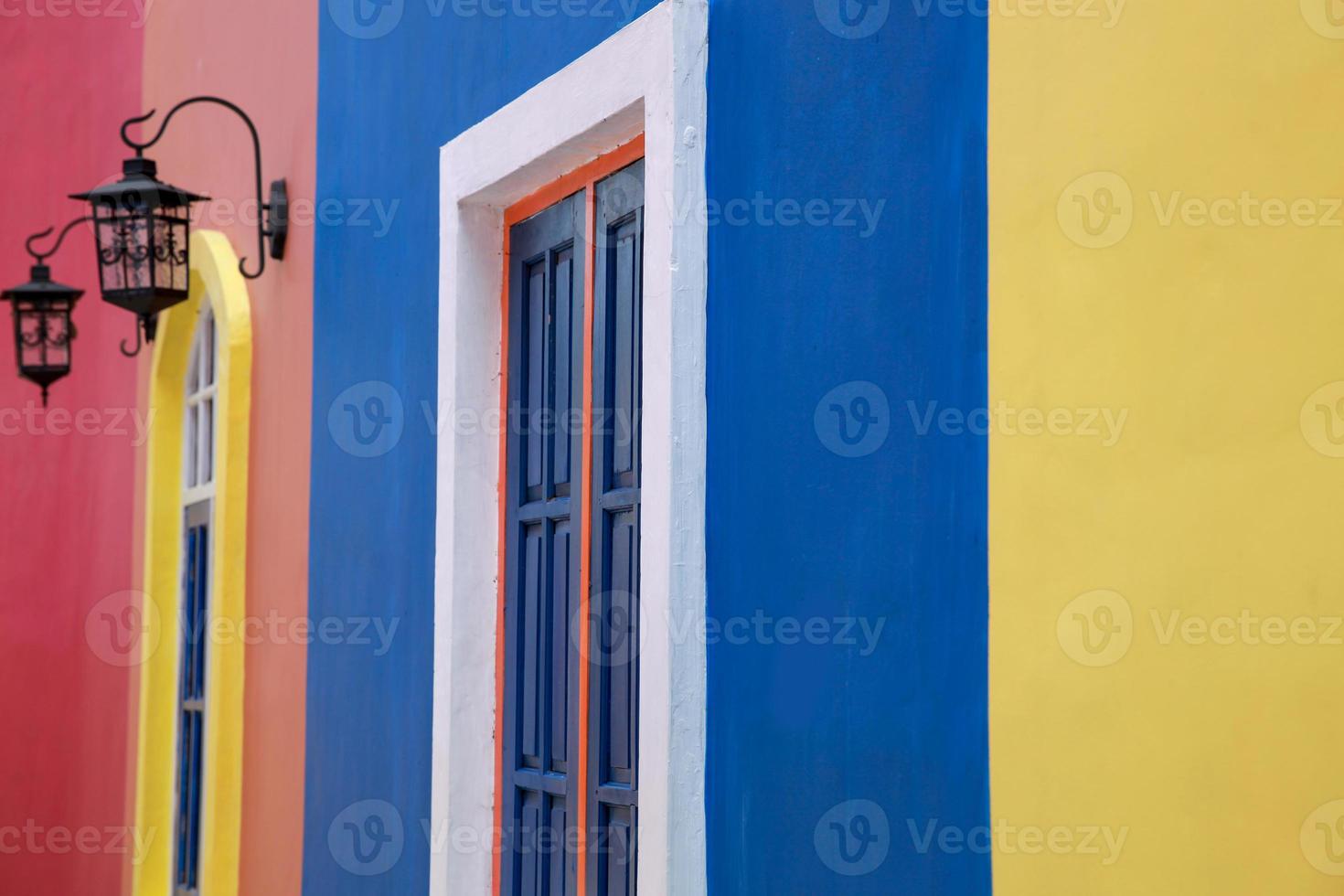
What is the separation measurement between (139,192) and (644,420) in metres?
2.81

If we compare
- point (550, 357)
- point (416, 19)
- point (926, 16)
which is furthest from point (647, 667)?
point (416, 19)

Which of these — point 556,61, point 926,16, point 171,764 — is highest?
point 556,61

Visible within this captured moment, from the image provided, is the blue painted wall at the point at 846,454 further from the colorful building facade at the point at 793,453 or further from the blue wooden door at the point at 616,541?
the blue wooden door at the point at 616,541

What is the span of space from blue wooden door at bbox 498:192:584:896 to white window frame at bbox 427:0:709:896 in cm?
8

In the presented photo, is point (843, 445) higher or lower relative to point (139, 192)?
lower

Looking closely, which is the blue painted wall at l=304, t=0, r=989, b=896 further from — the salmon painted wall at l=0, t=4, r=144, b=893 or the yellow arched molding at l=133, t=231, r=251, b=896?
the salmon painted wall at l=0, t=4, r=144, b=893

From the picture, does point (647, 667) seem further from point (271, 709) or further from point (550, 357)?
point (271, 709)

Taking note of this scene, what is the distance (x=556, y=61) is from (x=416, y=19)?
3.57 feet

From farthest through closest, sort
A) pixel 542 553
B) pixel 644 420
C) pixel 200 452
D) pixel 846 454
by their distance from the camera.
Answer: pixel 200 452 → pixel 542 553 → pixel 644 420 → pixel 846 454

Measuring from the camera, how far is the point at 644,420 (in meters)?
3.73

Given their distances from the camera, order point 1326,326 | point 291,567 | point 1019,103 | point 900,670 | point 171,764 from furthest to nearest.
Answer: point 171,764, point 291,567, point 900,670, point 1019,103, point 1326,326

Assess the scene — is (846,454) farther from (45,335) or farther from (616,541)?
(45,335)

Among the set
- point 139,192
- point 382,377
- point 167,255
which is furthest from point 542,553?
point 139,192

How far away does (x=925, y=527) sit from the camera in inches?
121
